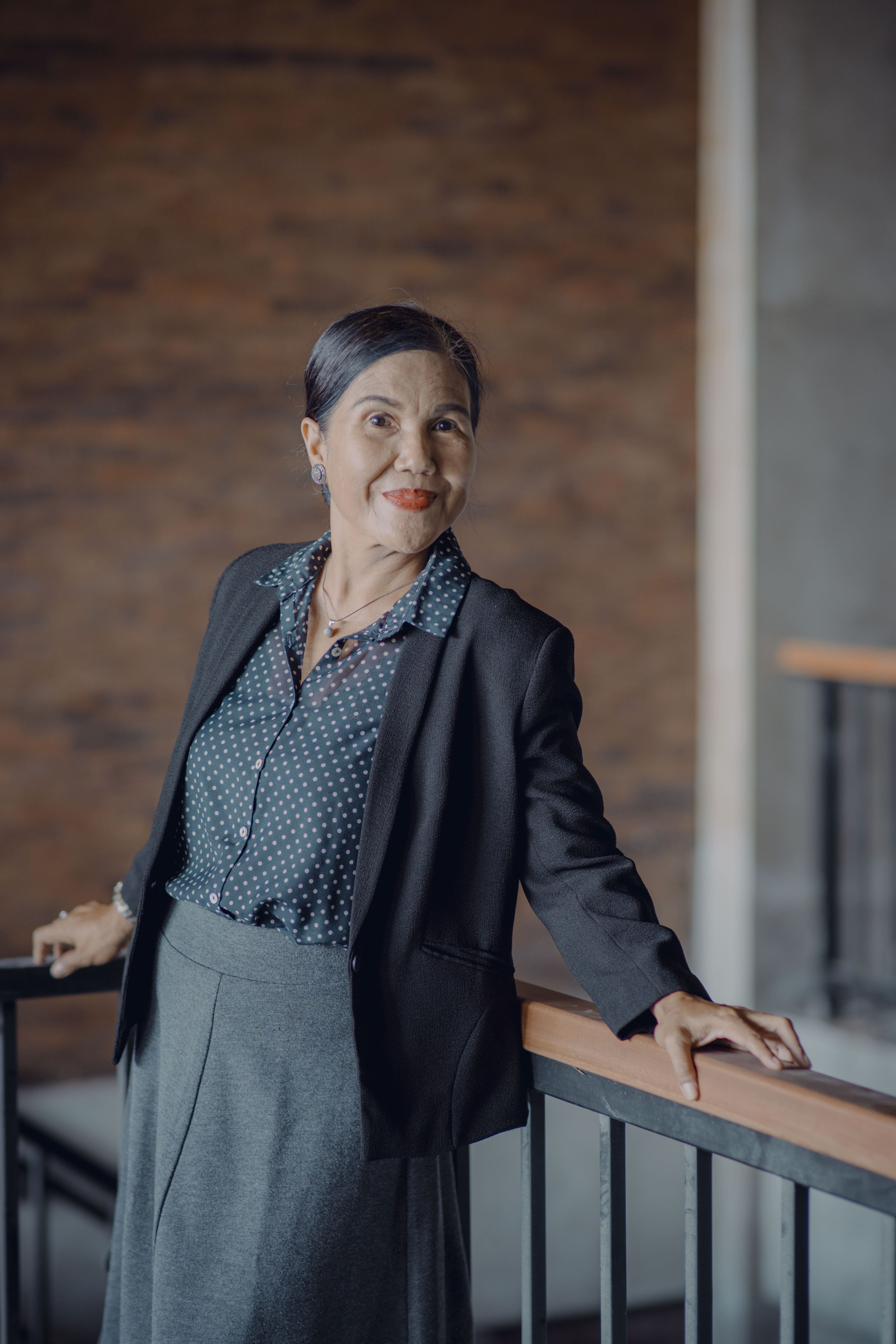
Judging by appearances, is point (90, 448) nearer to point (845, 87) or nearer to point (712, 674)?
point (712, 674)

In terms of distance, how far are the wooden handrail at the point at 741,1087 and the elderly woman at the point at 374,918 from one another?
0.03 m

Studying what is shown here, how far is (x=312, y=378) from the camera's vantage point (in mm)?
1557

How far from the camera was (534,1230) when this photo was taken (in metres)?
1.39

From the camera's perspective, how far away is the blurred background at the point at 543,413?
15.3 ft

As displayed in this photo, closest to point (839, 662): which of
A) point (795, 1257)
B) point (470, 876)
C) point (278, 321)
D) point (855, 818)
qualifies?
point (855, 818)

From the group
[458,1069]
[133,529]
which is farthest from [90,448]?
[458,1069]

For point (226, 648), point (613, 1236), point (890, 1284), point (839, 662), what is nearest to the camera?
point (890, 1284)

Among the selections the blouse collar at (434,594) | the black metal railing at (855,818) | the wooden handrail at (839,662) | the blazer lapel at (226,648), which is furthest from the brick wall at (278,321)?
the blouse collar at (434,594)

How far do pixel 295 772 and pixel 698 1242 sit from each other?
1.99 feet

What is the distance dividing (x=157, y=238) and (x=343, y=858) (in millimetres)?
3858

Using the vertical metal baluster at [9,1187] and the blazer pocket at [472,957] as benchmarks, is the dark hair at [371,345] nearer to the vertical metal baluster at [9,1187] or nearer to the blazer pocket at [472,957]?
the blazer pocket at [472,957]

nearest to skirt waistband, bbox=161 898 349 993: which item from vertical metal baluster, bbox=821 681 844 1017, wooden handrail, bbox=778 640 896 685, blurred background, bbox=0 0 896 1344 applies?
wooden handrail, bbox=778 640 896 685

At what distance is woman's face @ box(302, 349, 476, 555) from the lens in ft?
4.81

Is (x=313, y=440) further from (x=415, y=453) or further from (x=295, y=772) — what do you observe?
(x=295, y=772)
